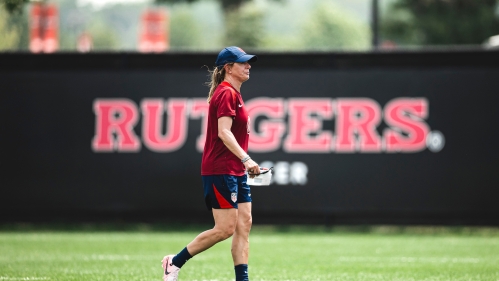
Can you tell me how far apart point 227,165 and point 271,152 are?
706 centimetres

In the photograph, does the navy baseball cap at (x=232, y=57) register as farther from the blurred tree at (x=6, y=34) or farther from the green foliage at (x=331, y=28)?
the green foliage at (x=331, y=28)

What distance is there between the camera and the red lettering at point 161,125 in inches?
607

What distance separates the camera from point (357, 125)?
1510 cm

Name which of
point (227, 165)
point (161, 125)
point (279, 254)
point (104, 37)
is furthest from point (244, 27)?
point (227, 165)

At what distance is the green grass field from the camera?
1002 centimetres

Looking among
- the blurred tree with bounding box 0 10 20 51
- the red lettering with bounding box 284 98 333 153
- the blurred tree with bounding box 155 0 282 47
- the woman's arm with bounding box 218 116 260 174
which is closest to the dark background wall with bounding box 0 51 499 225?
the red lettering with bounding box 284 98 333 153

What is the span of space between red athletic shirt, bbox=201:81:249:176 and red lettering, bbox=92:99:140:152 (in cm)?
733

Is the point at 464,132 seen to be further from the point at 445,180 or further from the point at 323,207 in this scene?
the point at 323,207

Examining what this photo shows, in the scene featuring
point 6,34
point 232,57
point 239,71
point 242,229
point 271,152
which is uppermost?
point 6,34

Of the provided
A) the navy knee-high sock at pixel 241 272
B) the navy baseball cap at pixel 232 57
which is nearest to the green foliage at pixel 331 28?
the navy baseball cap at pixel 232 57

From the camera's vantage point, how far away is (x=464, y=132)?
15.0 meters

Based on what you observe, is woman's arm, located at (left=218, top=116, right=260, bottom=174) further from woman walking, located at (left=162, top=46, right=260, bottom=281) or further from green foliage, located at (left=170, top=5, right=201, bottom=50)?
green foliage, located at (left=170, top=5, right=201, bottom=50)

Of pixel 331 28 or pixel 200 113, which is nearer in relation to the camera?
pixel 200 113

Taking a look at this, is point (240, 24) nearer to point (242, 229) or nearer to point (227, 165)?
point (242, 229)
